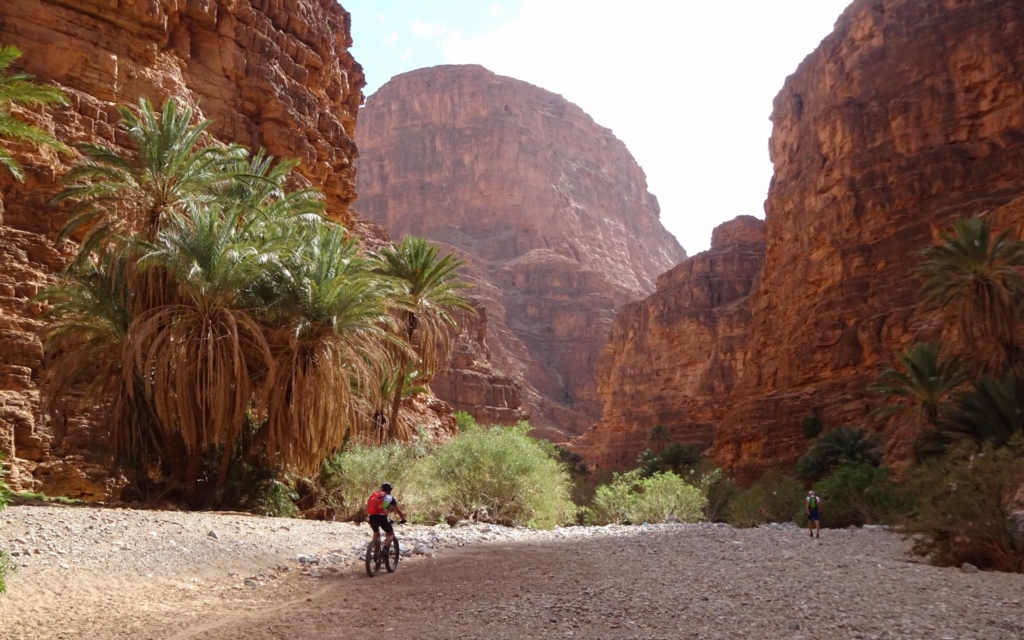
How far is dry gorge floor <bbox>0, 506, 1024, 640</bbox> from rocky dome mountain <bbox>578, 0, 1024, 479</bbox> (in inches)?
1226

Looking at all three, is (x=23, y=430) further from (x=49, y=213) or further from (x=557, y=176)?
(x=557, y=176)

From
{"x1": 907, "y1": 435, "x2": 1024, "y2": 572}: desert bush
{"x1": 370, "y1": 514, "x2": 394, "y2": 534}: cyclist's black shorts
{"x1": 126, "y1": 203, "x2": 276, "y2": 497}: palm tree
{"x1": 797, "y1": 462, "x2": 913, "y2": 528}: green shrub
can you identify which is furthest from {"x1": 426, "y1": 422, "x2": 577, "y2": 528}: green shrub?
{"x1": 907, "y1": 435, "x2": 1024, "y2": 572}: desert bush

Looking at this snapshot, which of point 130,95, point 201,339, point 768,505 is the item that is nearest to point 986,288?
point 768,505

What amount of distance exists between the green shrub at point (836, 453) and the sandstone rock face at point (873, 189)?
9.99m

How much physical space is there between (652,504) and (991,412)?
30.4 feet

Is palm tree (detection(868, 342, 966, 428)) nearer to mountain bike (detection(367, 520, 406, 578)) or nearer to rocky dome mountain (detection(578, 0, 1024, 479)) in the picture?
rocky dome mountain (detection(578, 0, 1024, 479))

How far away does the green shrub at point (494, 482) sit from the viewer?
765 inches

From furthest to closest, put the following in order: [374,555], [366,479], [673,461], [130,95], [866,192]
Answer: [866,192] < [673,461] < [130,95] < [366,479] < [374,555]

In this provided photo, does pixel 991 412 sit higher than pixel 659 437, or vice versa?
pixel 991 412

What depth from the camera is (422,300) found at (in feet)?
79.0

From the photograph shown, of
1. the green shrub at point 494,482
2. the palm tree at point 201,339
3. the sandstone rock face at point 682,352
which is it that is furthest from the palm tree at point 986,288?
the sandstone rock face at point 682,352

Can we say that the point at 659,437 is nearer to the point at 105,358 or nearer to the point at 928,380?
the point at 928,380

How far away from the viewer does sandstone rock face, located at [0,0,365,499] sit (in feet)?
67.8

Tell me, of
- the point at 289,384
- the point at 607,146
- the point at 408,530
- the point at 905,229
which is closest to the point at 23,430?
the point at 289,384
